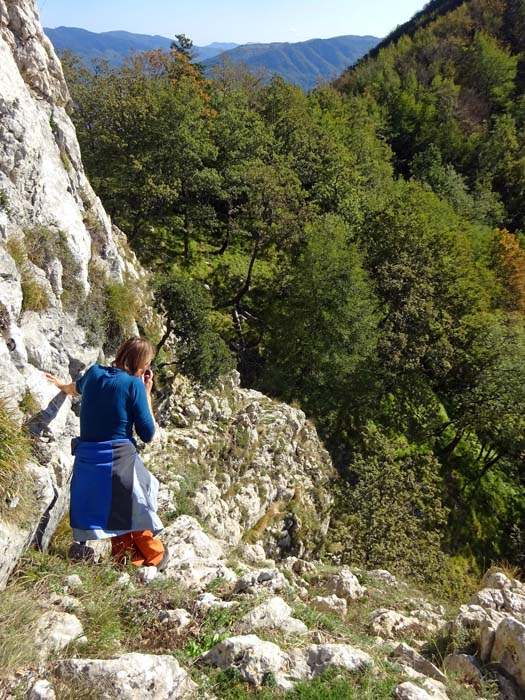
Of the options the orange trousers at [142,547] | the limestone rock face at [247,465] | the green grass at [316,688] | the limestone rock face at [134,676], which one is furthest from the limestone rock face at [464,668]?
the limestone rock face at [247,465]

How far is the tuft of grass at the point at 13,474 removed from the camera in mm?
5043

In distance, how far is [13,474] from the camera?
515cm

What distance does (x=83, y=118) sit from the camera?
87.7 feet

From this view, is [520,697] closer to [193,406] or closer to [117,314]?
[117,314]

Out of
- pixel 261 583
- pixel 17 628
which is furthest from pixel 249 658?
pixel 17 628

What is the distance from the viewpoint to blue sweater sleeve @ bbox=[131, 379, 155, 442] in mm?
5434

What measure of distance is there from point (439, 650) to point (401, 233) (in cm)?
2459

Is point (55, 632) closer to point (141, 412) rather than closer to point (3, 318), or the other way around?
point (141, 412)

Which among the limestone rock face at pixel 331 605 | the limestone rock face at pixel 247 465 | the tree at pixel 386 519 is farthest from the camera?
the tree at pixel 386 519

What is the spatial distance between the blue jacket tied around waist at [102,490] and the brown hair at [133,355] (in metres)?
0.93

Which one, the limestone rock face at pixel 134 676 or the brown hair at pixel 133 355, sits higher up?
the brown hair at pixel 133 355

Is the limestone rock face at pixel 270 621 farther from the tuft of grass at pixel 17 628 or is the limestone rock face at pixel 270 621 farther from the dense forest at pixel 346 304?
the dense forest at pixel 346 304

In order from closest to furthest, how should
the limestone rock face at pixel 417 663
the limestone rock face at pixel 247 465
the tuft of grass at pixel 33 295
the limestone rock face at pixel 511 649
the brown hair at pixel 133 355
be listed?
the limestone rock face at pixel 417 663 → the limestone rock face at pixel 511 649 → the brown hair at pixel 133 355 → the tuft of grass at pixel 33 295 → the limestone rock face at pixel 247 465

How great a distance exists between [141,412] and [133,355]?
73 cm
